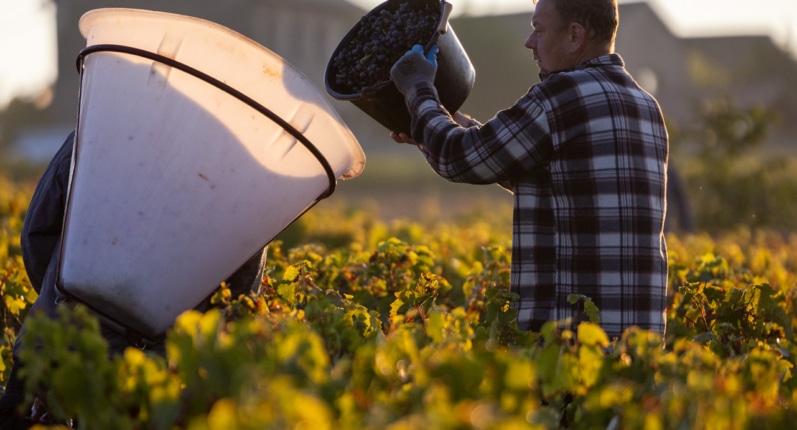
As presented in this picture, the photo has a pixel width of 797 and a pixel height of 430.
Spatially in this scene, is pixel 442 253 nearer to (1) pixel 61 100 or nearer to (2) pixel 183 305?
(2) pixel 183 305

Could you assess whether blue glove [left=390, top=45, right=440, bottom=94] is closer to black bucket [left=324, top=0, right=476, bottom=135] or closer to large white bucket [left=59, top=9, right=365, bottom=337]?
black bucket [left=324, top=0, right=476, bottom=135]

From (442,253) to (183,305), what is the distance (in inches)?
134

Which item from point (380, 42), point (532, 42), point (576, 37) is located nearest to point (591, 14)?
point (576, 37)

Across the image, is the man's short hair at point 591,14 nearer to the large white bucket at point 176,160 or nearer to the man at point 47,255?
the large white bucket at point 176,160

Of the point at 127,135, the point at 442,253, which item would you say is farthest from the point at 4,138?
the point at 127,135

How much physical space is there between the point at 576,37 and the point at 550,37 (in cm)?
8

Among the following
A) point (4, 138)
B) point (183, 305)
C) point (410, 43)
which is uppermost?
point (410, 43)

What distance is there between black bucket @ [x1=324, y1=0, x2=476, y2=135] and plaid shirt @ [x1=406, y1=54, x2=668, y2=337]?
225 millimetres

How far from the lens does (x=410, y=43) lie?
3.32m

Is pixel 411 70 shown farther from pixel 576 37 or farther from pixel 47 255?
pixel 47 255

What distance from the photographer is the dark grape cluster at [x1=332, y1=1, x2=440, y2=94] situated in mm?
3328

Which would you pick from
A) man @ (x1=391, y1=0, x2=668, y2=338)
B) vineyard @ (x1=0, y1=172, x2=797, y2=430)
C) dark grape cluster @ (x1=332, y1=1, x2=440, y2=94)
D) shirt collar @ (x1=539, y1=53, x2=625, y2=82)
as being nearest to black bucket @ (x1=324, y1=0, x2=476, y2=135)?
dark grape cluster @ (x1=332, y1=1, x2=440, y2=94)

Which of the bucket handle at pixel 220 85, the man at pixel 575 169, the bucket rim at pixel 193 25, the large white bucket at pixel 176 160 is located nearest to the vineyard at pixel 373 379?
the large white bucket at pixel 176 160

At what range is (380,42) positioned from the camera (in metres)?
3.38
